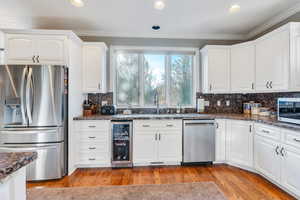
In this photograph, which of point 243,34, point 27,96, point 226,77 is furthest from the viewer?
point 243,34

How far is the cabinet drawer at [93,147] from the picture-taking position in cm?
296

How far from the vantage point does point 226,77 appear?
3420 mm

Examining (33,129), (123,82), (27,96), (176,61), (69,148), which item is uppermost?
(176,61)

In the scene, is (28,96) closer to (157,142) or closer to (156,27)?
(157,142)

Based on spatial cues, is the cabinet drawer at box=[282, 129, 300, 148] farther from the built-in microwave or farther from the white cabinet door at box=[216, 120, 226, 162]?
the white cabinet door at box=[216, 120, 226, 162]

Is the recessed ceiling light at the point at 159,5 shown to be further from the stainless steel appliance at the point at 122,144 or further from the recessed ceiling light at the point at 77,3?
the stainless steel appliance at the point at 122,144

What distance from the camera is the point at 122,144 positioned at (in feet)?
9.91

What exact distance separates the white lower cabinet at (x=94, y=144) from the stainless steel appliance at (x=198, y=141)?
1410 mm

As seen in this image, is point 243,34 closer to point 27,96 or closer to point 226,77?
point 226,77

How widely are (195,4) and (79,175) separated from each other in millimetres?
3273

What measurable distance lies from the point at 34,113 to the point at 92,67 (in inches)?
51.4

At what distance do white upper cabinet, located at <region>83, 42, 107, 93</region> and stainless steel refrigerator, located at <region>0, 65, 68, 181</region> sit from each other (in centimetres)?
73

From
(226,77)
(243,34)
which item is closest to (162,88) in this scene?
(226,77)

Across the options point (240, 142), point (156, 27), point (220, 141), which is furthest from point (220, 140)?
point (156, 27)
